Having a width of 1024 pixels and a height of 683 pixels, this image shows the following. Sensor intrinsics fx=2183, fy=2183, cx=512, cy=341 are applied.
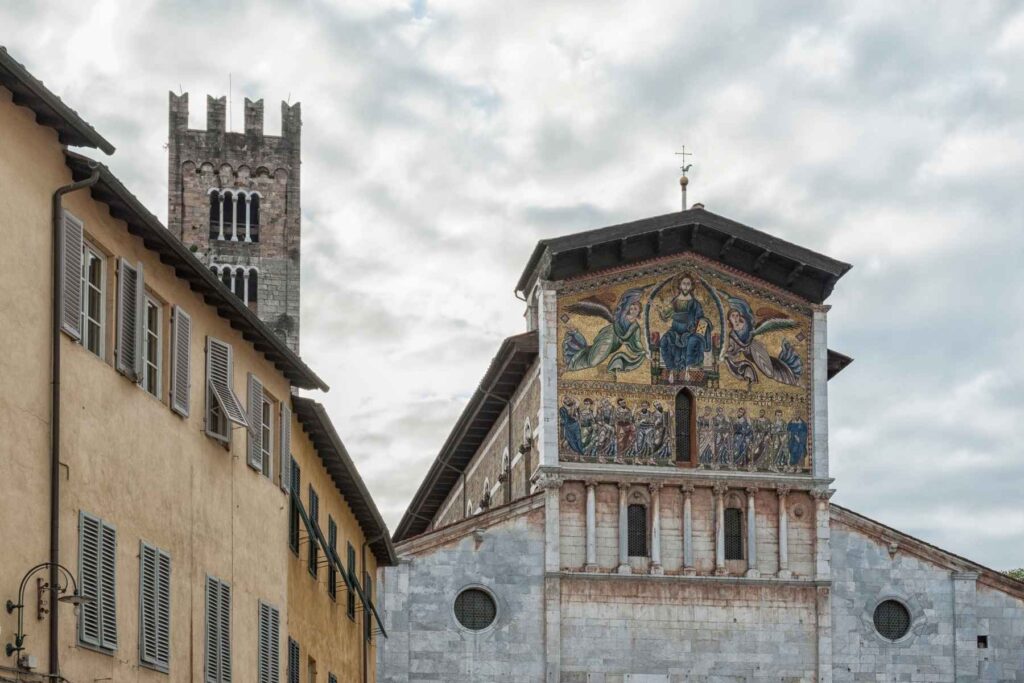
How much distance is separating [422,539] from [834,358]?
39.7 feet

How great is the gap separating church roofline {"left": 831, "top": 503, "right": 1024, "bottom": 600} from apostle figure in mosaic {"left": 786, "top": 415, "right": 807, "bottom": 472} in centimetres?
137

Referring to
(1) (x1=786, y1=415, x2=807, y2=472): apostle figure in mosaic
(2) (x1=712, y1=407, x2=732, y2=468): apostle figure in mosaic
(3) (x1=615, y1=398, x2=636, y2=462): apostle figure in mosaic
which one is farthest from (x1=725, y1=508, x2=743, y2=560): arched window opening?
(3) (x1=615, y1=398, x2=636, y2=462): apostle figure in mosaic

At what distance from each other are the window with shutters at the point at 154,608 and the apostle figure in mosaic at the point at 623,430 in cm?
2933

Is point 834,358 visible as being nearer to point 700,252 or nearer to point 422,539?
point 700,252

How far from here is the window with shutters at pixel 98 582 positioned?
21266 mm

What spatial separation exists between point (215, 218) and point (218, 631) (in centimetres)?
6254

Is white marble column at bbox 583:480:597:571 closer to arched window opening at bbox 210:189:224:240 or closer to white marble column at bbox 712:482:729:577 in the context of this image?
white marble column at bbox 712:482:729:577

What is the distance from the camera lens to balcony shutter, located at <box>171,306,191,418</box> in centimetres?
2502

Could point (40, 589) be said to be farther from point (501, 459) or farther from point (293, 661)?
point (501, 459)

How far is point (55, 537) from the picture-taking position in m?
20.4

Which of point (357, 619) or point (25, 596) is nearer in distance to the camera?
point (25, 596)

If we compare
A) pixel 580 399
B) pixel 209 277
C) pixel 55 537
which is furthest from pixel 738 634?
pixel 55 537

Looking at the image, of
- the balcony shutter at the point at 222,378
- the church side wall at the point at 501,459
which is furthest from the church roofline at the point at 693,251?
the balcony shutter at the point at 222,378

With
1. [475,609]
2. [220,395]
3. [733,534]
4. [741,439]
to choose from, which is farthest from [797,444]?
[220,395]
